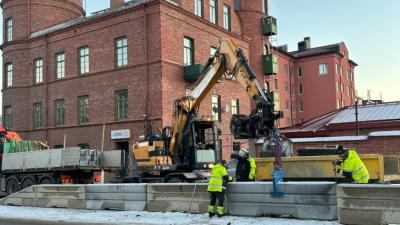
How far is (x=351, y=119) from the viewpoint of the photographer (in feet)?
99.0

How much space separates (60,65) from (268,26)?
18.5m

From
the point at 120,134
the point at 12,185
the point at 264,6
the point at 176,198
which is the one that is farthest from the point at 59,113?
the point at 176,198

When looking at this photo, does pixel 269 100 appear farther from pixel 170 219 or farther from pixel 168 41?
pixel 168 41

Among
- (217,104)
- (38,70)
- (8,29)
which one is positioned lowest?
Result: (217,104)

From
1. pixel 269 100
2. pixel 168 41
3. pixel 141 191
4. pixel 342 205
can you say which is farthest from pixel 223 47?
pixel 168 41

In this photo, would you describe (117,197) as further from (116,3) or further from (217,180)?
(116,3)

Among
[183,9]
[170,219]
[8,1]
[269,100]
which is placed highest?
[8,1]

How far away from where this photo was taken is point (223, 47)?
17641 millimetres

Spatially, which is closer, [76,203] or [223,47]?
[76,203]

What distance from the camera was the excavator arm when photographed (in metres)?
15.4

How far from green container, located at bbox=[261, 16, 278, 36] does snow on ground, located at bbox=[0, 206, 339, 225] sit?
30.6 m

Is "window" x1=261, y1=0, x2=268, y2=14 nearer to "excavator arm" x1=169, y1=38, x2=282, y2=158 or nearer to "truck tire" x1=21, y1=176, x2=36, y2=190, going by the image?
"excavator arm" x1=169, y1=38, x2=282, y2=158

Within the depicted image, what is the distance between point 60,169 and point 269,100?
1023cm

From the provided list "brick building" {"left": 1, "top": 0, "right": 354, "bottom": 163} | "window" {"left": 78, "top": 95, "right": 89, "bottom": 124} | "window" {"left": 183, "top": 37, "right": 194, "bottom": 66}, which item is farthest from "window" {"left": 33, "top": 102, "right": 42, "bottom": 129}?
"window" {"left": 183, "top": 37, "right": 194, "bottom": 66}
